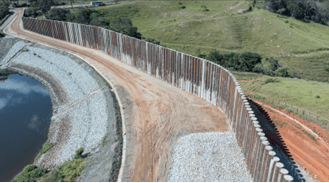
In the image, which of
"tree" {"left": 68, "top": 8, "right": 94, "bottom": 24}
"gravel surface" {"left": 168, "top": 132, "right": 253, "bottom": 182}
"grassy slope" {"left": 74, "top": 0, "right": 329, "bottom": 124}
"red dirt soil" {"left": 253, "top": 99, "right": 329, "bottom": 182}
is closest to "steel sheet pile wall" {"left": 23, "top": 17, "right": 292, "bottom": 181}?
"gravel surface" {"left": 168, "top": 132, "right": 253, "bottom": 182}

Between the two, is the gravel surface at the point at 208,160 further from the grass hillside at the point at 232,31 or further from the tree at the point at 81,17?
the tree at the point at 81,17

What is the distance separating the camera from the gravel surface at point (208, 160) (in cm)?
1563

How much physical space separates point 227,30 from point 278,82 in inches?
1638

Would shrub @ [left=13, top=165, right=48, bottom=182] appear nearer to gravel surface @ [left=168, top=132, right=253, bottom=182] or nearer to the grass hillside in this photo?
gravel surface @ [left=168, top=132, right=253, bottom=182]

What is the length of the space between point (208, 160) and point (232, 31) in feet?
195

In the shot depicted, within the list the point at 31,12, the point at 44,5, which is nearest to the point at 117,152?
the point at 31,12

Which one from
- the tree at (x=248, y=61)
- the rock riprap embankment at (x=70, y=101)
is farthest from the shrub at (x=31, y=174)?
the tree at (x=248, y=61)

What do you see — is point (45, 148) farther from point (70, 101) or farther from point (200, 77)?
point (200, 77)

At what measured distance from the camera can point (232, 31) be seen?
2758 inches

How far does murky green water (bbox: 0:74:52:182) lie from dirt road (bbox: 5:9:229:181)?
9366 millimetres

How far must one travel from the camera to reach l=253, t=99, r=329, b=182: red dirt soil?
18.4 meters

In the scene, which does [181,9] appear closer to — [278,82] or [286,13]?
[286,13]

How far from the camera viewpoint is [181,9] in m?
86.2

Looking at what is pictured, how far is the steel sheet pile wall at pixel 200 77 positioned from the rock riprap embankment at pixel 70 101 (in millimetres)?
5114
